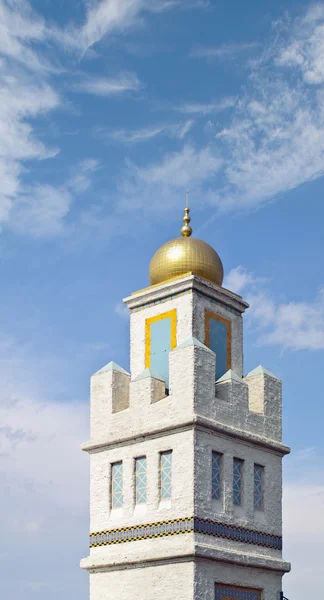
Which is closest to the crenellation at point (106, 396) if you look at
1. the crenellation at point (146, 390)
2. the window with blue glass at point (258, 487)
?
the crenellation at point (146, 390)

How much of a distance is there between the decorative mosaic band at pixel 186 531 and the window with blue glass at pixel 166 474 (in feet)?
2.22

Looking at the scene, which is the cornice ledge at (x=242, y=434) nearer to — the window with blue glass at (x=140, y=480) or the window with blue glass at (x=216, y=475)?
the window with blue glass at (x=216, y=475)

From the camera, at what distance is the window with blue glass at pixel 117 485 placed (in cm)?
2402

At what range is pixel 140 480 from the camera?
2353 centimetres

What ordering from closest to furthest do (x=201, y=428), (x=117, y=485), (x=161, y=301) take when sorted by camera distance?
1. (x=201, y=428)
2. (x=117, y=485)
3. (x=161, y=301)

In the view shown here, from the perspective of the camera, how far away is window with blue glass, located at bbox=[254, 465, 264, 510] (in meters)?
24.2

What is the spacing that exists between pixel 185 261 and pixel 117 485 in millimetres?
5859

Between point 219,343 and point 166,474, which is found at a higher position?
point 219,343

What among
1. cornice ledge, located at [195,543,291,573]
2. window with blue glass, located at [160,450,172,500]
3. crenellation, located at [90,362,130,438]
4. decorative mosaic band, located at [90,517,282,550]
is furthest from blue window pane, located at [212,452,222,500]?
crenellation, located at [90,362,130,438]

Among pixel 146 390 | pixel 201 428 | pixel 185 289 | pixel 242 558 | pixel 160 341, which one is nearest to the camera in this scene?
pixel 201 428

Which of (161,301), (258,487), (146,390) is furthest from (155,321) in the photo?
(258,487)

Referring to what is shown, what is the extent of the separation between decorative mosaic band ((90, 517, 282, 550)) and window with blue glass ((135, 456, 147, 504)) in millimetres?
674

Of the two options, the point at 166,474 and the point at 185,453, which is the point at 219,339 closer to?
the point at 185,453

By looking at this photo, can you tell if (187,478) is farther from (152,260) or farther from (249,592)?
(152,260)
